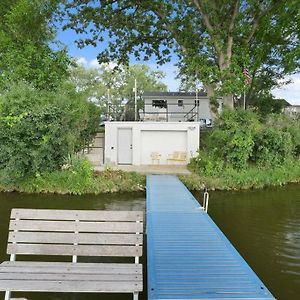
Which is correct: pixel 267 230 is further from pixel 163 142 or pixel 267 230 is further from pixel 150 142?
pixel 150 142

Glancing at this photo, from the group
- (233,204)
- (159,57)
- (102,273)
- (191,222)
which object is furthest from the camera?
(159,57)

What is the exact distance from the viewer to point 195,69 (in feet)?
64.1

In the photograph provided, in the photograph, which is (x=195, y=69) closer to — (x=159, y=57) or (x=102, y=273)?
(x=159, y=57)

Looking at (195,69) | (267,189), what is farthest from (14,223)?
(195,69)

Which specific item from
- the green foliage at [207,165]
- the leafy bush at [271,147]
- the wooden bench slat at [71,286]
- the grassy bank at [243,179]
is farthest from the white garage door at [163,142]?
the wooden bench slat at [71,286]

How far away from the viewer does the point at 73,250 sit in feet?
15.2

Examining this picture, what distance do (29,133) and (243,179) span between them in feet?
32.3

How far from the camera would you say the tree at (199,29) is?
19.5m

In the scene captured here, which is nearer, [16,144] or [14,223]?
[14,223]

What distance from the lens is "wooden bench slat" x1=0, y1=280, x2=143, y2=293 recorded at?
3.89m

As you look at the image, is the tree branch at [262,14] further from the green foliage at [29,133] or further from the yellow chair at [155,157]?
the green foliage at [29,133]

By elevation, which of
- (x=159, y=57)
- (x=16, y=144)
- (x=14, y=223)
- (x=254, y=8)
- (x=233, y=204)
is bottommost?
(x=233, y=204)

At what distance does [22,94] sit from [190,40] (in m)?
11.0

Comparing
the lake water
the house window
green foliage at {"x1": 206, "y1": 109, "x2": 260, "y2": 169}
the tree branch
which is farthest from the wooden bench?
the house window
